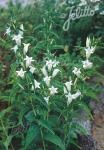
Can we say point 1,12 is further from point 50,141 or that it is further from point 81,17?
point 50,141

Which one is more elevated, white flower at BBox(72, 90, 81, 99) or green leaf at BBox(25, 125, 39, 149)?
white flower at BBox(72, 90, 81, 99)

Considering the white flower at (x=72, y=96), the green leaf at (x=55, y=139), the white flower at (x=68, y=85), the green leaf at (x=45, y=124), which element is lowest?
the green leaf at (x=55, y=139)

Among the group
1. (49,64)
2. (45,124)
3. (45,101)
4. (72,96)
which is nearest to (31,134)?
(45,124)

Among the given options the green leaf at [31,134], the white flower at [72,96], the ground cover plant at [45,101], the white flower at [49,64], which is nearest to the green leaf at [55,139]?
the ground cover plant at [45,101]

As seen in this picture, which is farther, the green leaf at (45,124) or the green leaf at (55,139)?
the green leaf at (55,139)

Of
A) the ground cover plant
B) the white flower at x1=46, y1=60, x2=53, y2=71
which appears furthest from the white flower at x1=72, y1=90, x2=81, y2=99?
the white flower at x1=46, y1=60, x2=53, y2=71

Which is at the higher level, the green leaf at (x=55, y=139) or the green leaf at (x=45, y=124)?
the green leaf at (x=45, y=124)

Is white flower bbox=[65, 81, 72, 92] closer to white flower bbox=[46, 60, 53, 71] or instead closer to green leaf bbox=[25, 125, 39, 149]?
white flower bbox=[46, 60, 53, 71]

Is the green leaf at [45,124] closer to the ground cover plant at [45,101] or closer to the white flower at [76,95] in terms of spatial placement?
the ground cover plant at [45,101]

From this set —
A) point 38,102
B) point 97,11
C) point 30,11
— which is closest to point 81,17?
point 97,11

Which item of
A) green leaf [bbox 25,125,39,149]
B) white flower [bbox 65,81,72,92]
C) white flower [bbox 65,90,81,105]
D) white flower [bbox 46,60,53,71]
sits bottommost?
green leaf [bbox 25,125,39,149]
